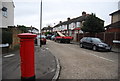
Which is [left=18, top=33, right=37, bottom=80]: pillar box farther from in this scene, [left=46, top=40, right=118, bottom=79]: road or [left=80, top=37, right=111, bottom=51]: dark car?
[left=80, top=37, right=111, bottom=51]: dark car

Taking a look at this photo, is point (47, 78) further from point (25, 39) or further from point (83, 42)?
point (83, 42)

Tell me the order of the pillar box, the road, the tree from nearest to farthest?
the pillar box < the road < the tree

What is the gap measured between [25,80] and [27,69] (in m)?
0.35

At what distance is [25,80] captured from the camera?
3570mm

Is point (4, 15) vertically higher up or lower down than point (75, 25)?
lower down

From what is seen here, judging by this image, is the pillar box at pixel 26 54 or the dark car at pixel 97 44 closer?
the pillar box at pixel 26 54

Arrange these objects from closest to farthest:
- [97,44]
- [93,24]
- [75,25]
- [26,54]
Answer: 1. [26,54]
2. [97,44]
3. [93,24]
4. [75,25]

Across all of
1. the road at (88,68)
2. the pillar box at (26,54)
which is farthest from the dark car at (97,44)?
the pillar box at (26,54)

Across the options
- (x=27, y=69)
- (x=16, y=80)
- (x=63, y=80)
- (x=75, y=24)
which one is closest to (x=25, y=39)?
(x=27, y=69)

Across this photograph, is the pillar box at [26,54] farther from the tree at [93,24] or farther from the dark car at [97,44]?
the tree at [93,24]

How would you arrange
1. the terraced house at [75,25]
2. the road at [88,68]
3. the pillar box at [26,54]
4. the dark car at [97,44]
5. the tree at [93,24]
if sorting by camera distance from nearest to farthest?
the pillar box at [26,54] → the road at [88,68] → the dark car at [97,44] → the tree at [93,24] → the terraced house at [75,25]

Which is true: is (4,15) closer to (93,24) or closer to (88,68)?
(93,24)

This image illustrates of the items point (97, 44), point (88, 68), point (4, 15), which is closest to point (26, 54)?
point (88, 68)

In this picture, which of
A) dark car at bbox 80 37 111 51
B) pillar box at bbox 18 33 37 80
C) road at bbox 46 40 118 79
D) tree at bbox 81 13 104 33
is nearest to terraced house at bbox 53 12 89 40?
tree at bbox 81 13 104 33
